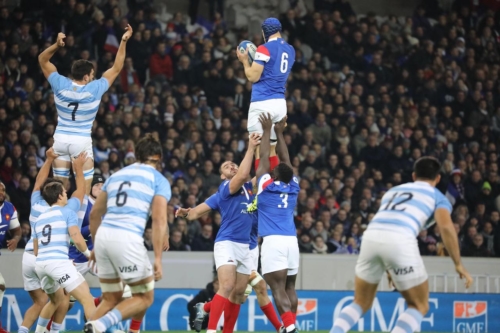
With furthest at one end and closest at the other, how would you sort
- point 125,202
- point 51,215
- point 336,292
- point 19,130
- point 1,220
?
1. point 19,130
2. point 336,292
3. point 1,220
4. point 51,215
5. point 125,202

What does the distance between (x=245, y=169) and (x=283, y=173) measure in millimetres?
538

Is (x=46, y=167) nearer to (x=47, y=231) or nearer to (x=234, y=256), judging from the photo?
(x=47, y=231)

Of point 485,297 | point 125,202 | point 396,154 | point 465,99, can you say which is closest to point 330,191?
point 396,154

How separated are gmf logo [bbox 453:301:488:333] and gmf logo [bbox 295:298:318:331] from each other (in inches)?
107

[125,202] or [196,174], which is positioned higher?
[125,202]

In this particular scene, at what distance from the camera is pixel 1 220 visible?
13.2 meters

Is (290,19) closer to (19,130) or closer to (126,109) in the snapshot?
(126,109)

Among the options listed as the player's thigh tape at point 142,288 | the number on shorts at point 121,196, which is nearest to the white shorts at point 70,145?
the number on shorts at point 121,196

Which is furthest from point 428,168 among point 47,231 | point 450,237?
point 47,231

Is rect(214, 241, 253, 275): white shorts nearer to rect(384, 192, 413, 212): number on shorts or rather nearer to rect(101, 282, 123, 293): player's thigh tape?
rect(101, 282, 123, 293): player's thigh tape

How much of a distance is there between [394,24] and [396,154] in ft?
15.4

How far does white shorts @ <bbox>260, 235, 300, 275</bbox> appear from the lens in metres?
11.4

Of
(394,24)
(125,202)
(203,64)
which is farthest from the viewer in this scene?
(394,24)

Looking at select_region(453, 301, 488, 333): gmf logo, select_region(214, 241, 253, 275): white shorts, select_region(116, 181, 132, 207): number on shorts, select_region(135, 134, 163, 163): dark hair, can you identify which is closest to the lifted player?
select_region(214, 241, 253, 275): white shorts
